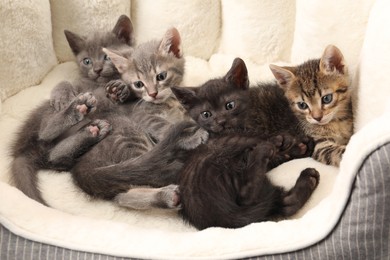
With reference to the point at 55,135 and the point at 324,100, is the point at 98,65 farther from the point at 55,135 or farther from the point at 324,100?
the point at 324,100

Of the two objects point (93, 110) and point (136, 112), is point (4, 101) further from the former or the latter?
point (136, 112)

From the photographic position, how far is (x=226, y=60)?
240 cm

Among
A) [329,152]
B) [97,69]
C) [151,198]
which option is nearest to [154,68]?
[97,69]

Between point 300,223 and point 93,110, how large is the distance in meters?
0.99

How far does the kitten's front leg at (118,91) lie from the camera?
2072 millimetres

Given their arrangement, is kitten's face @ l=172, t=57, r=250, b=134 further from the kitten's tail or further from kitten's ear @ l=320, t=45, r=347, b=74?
the kitten's tail

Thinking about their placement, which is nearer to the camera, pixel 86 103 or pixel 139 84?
pixel 86 103

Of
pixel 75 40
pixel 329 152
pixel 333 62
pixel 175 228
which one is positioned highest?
pixel 333 62

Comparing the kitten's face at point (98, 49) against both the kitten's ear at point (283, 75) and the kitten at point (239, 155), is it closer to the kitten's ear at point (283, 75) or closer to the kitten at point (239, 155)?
the kitten at point (239, 155)

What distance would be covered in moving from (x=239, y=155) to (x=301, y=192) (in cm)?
25

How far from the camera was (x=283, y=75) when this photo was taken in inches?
75.5

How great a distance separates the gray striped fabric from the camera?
4.18 ft

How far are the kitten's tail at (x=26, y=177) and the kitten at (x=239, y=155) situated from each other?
527mm

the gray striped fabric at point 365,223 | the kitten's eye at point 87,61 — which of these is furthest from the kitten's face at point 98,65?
the gray striped fabric at point 365,223
